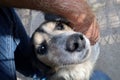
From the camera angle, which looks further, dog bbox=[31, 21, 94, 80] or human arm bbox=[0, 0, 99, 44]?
dog bbox=[31, 21, 94, 80]

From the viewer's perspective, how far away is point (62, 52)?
187 cm

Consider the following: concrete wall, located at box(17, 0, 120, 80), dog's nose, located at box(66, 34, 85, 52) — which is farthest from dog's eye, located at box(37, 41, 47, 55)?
concrete wall, located at box(17, 0, 120, 80)

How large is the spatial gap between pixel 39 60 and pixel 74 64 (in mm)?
215

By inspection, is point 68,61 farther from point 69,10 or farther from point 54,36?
point 69,10

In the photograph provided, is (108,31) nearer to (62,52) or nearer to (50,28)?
(50,28)

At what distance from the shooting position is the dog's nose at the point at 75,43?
182cm

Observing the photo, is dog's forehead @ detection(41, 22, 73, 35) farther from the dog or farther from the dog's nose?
the dog's nose

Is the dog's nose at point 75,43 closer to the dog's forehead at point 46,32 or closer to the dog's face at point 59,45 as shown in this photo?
the dog's face at point 59,45

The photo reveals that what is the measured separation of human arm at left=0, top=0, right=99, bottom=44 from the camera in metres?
1.57

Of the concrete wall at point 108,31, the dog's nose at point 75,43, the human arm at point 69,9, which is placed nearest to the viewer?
the human arm at point 69,9

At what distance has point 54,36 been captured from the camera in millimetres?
2012

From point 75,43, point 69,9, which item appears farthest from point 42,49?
point 69,9

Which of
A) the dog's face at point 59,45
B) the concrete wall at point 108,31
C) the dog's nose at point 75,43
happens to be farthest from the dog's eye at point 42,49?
the concrete wall at point 108,31

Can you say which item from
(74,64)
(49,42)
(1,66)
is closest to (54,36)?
(49,42)
